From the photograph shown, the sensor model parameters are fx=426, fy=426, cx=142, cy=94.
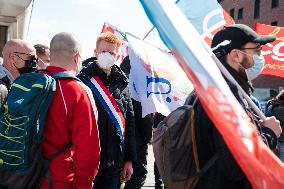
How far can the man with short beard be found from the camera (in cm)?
367

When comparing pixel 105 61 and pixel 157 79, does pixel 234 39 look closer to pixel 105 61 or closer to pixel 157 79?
pixel 105 61

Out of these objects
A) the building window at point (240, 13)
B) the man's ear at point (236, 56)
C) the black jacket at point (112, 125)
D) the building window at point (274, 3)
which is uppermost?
the man's ear at point (236, 56)

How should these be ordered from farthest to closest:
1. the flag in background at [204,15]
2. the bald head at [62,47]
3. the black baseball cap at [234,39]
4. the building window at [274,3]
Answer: the building window at [274,3]
the flag in background at [204,15]
the bald head at [62,47]
the black baseball cap at [234,39]

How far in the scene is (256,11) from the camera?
4366 cm

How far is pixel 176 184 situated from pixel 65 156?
0.76 m

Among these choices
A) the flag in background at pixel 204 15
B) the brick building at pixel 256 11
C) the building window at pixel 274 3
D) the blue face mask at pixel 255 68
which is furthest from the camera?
the building window at pixel 274 3

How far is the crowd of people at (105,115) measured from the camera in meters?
2.25

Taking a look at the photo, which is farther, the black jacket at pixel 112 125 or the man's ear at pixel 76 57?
the black jacket at pixel 112 125

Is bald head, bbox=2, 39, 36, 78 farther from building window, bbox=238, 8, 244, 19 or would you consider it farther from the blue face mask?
building window, bbox=238, 8, 244, 19

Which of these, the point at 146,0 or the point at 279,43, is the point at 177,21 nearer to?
the point at 146,0

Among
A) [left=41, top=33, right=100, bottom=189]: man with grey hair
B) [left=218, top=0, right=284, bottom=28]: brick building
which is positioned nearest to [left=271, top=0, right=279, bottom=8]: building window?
[left=218, top=0, right=284, bottom=28]: brick building

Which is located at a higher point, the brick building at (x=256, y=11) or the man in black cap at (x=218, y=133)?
the man in black cap at (x=218, y=133)

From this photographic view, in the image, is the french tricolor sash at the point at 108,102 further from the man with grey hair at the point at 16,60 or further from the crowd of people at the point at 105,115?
the man with grey hair at the point at 16,60

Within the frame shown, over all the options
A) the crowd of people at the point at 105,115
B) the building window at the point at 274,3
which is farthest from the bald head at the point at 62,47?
the building window at the point at 274,3
